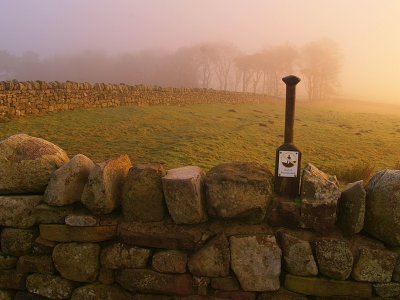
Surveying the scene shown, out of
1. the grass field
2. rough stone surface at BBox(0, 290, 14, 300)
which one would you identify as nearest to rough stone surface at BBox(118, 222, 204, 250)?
rough stone surface at BBox(0, 290, 14, 300)

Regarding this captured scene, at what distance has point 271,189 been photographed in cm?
338

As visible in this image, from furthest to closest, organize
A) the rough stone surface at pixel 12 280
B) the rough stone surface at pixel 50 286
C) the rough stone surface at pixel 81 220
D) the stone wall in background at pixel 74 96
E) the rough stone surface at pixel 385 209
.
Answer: the stone wall in background at pixel 74 96
the rough stone surface at pixel 12 280
the rough stone surface at pixel 50 286
the rough stone surface at pixel 81 220
the rough stone surface at pixel 385 209

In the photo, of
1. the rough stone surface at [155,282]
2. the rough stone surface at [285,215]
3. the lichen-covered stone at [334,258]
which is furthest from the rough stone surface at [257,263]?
the rough stone surface at [155,282]

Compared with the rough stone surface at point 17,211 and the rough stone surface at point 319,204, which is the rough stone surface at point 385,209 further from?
the rough stone surface at point 17,211

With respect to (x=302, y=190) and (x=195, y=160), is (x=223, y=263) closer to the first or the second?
(x=302, y=190)

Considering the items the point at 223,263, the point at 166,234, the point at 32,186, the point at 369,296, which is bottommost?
the point at 369,296

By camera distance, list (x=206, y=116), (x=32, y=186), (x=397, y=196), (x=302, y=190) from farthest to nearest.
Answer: (x=206, y=116) → (x=32, y=186) → (x=302, y=190) → (x=397, y=196)

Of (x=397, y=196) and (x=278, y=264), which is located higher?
(x=397, y=196)

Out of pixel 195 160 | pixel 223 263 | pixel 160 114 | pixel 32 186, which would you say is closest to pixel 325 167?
pixel 195 160

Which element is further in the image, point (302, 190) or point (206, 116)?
point (206, 116)

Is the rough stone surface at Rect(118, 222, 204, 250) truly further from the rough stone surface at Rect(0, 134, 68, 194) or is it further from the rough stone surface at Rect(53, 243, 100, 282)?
the rough stone surface at Rect(0, 134, 68, 194)

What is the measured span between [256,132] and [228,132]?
129 centimetres

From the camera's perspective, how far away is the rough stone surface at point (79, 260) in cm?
345

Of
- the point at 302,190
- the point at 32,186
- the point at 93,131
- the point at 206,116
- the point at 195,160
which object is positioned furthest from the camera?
the point at 206,116
